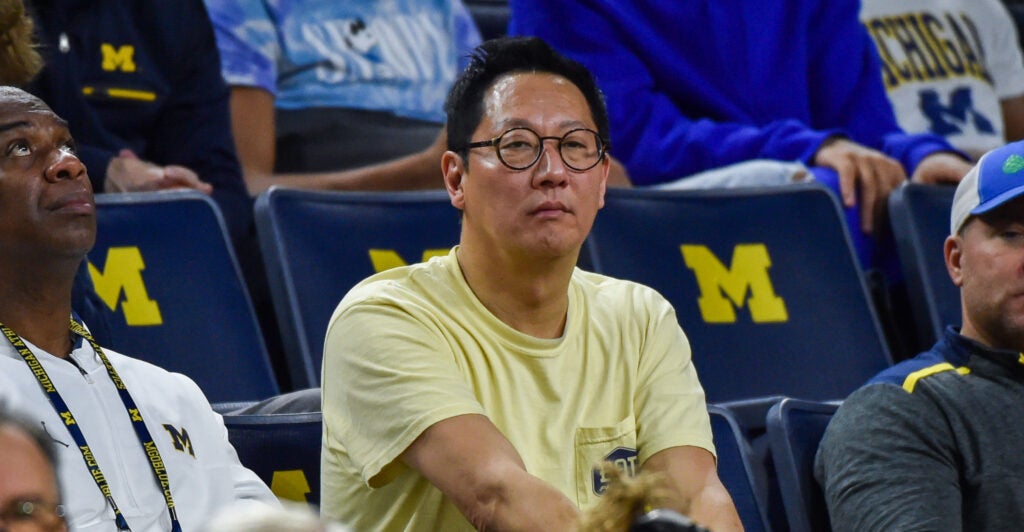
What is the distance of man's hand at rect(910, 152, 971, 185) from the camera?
3775 mm

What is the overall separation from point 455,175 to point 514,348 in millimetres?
284

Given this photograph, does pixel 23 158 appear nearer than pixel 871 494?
Yes

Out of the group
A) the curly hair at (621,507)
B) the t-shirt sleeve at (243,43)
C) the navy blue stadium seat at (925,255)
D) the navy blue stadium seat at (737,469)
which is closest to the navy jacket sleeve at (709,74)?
the navy blue stadium seat at (925,255)

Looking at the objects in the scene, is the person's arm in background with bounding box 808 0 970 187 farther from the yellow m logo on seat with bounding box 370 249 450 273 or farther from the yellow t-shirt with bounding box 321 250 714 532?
the yellow t-shirt with bounding box 321 250 714 532

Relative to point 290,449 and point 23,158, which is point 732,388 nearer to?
point 290,449

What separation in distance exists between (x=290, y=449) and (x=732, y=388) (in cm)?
104

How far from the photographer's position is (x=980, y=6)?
4.54 m

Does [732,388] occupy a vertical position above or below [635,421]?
below

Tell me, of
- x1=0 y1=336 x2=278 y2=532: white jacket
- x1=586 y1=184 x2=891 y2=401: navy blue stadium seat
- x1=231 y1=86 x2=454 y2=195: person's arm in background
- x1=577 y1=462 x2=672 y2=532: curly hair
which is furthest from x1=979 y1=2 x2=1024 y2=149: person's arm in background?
x1=577 y1=462 x2=672 y2=532: curly hair

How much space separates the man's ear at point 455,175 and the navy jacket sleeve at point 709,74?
138 centimetres

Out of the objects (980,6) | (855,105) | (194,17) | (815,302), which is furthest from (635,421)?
(980,6)

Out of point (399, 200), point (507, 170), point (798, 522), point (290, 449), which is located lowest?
point (798, 522)

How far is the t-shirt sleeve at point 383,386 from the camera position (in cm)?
204

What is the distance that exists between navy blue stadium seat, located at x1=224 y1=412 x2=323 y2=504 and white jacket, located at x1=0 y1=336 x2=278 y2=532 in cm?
8
